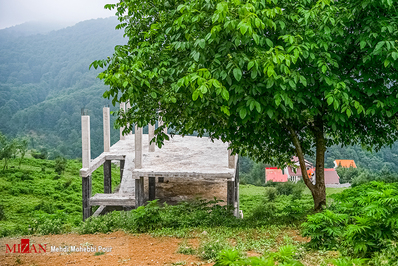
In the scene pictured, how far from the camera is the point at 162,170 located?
10148 mm

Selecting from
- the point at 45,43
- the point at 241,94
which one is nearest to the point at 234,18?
the point at 241,94

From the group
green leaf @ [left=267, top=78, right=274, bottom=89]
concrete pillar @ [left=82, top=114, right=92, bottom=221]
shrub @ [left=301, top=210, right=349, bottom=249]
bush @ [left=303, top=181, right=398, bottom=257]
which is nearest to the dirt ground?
shrub @ [left=301, top=210, right=349, bottom=249]

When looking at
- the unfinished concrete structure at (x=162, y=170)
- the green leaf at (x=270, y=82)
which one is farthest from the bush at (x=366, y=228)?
the unfinished concrete structure at (x=162, y=170)

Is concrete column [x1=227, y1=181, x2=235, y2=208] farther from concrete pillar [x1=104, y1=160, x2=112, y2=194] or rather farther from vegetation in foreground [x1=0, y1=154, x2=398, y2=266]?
concrete pillar [x1=104, y1=160, x2=112, y2=194]

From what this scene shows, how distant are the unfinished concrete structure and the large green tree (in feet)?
12.8

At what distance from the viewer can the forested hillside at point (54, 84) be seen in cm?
4550

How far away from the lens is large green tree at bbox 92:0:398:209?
415cm

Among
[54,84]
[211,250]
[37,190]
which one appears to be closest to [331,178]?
[37,190]

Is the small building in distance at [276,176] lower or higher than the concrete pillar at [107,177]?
lower

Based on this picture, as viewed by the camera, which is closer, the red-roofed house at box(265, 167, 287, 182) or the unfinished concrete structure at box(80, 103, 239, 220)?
the unfinished concrete structure at box(80, 103, 239, 220)

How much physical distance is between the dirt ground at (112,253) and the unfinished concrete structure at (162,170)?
3.79 m

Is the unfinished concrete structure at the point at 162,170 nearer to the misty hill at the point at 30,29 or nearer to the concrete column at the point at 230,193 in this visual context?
the concrete column at the point at 230,193

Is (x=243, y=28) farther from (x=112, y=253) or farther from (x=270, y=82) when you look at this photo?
(x=112, y=253)

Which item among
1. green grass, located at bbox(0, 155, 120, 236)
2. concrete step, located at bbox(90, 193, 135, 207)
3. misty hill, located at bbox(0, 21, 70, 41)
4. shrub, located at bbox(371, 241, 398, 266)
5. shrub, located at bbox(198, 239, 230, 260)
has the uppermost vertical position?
misty hill, located at bbox(0, 21, 70, 41)
